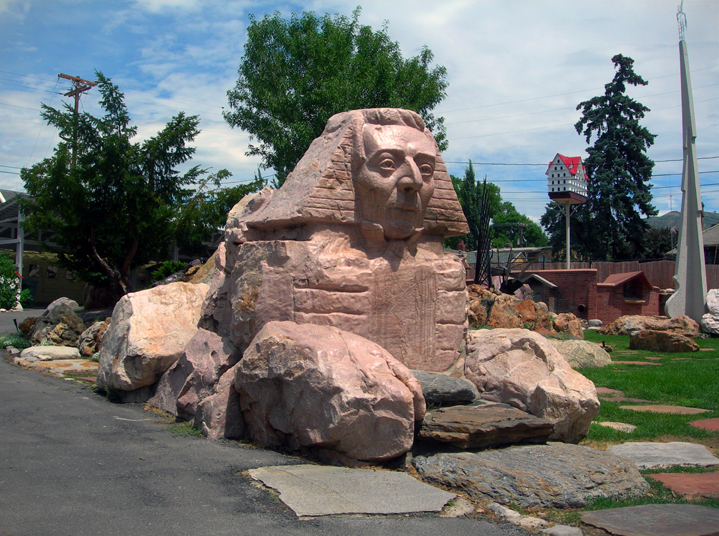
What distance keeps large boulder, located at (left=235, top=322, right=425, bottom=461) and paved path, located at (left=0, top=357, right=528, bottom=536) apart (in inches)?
10.5

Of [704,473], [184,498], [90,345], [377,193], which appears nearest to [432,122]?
[90,345]

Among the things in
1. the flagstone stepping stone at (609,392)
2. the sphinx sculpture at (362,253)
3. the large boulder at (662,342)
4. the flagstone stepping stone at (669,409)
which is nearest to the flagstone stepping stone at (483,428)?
the sphinx sculpture at (362,253)

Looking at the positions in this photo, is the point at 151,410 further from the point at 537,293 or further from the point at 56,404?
the point at 537,293

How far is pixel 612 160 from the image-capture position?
29406 millimetres

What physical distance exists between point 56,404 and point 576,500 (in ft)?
16.3

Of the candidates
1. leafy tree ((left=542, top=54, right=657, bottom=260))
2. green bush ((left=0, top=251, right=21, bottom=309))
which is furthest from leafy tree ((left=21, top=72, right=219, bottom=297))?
leafy tree ((left=542, top=54, right=657, bottom=260))

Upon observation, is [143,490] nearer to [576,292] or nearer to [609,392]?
[609,392]

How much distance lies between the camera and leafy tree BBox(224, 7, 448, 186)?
1673 cm

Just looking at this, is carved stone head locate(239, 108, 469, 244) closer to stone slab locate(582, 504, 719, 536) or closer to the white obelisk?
stone slab locate(582, 504, 719, 536)

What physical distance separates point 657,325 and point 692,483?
11.7m

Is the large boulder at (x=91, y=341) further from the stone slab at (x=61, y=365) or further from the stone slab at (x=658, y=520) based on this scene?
the stone slab at (x=658, y=520)

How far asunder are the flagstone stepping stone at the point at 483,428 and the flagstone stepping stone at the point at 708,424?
203cm

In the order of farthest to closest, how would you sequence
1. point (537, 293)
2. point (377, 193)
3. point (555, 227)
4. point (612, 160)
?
point (555, 227) → point (612, 160) → point (537, 293) → point (377, 193)

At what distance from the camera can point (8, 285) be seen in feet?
69.1
